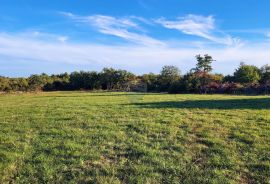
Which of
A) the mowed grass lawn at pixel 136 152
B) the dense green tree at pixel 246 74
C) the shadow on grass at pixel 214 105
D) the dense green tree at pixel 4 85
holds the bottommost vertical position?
the mowed grass lawn at pixel 136 152

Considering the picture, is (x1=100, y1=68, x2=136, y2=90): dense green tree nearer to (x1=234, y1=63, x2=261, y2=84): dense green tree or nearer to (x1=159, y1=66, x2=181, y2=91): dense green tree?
(x1=159, y1=66, x2=181, y2=91): dense green tree

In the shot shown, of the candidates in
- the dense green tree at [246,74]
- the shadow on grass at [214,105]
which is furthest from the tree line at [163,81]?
the shadow on grass at [214,105]

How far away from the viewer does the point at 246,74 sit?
36.8 metres

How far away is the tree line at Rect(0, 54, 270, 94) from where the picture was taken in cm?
3256

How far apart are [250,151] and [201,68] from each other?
1459 inches

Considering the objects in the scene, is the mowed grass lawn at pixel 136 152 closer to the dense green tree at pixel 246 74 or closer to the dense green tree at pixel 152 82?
the dense green tree at pixel 246 74

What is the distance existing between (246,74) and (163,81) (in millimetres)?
10187

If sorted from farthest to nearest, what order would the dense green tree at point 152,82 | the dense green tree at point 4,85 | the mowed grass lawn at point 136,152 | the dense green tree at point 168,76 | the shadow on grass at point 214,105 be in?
1. the dense green tree at point 4,85
2. the dense green tree at point 152,82
3. the dense green tree at point 168,76
4. the shadow on grass at point 214,105
5. the mowed grass lawn at point 136,152

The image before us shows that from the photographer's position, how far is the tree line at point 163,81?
32.6 meters

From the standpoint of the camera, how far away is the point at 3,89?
4334 cm

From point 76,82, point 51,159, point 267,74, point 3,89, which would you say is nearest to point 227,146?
point 51,159

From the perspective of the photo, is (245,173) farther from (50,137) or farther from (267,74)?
(267,74)

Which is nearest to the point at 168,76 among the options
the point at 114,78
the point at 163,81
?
the point at 163,81

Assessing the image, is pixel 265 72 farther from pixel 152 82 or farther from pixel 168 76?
pixel 152 82
